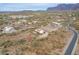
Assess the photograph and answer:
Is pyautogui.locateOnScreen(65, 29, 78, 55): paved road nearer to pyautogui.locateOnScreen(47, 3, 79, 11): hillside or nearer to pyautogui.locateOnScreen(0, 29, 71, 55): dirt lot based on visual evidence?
pyautogui.locateOnScreen(0, 29, 71, 55): dirt lot

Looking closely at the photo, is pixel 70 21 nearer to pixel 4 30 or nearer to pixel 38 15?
pixel 38 15

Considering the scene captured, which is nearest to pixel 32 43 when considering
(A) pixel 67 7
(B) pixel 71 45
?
(B) pixel 71 45

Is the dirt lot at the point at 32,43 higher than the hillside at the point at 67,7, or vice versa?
the hillside at the point at 67,7

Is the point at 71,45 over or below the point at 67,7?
below

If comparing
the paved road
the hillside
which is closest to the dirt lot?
the paved road

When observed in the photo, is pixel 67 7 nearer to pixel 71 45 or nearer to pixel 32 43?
pixel 71 45

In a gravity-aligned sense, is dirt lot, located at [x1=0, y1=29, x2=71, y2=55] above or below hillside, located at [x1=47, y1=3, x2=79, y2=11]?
below

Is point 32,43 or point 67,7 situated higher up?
point 67,7

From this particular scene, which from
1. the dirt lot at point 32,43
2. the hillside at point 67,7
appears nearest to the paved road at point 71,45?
the dirt lot at point 32,43

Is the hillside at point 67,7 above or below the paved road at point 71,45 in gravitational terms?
above

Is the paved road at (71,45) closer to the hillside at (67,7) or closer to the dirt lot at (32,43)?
the dirt lot at (32,43)
